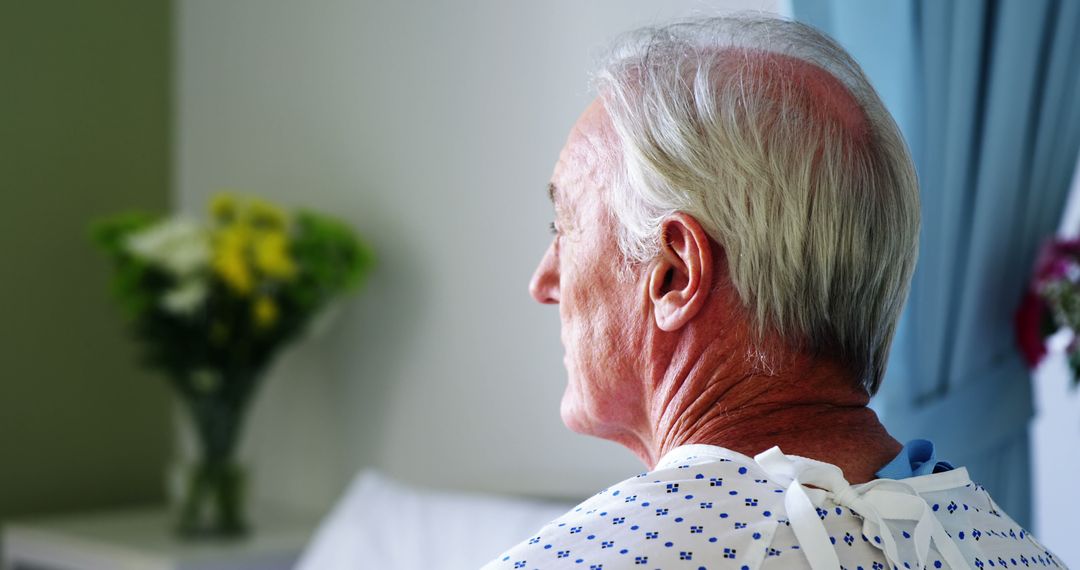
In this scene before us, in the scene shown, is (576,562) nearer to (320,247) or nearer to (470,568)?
(470,568)

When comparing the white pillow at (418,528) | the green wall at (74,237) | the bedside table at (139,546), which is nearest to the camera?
the white pillow at (418,528)

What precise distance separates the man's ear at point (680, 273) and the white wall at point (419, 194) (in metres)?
0.99

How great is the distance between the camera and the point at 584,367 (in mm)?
1027

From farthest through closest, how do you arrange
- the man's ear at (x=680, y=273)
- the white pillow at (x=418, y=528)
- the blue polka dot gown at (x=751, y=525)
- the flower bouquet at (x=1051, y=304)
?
the white pillow at (x=418, y=528)
the flower bouquet at (x=1051, y=304)
the man's ear at (x=680, y=273)
the blue polka dot gown at (x=751, y=525)

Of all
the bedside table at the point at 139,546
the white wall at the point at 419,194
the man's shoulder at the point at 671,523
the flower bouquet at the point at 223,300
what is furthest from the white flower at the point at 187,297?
the man's shoulder at the point at 671,523

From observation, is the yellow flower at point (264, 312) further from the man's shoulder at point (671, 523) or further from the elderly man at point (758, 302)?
the man's shoulder at point (671, 523)

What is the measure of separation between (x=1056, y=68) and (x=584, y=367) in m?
0.93

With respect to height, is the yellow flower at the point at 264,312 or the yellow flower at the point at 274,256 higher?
the yellow flower at the point at 274,256

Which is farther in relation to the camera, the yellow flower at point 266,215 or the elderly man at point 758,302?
the yellow flower at point 266,215

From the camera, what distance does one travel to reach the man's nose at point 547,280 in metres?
1.09

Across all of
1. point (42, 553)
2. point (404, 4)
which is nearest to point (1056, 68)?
point (404, 4)

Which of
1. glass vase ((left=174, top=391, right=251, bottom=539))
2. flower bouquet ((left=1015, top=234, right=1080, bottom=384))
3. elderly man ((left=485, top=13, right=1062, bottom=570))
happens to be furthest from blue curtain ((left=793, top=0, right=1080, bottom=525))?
glass vase ((left=174, top=391, right=251, bottom=539))

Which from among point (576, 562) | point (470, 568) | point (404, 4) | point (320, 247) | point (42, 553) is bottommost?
point (42, 553)

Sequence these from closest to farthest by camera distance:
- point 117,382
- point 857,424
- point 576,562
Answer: point 576,562 → point 857,424 → point 117,382
